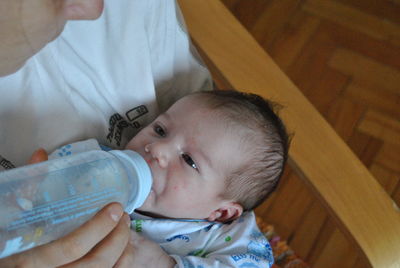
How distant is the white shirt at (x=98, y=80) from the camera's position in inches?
29.2

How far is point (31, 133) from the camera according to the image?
76cm

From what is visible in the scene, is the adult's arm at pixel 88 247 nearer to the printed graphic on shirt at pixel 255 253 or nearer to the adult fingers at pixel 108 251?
the adult fingers at pixel 108 251

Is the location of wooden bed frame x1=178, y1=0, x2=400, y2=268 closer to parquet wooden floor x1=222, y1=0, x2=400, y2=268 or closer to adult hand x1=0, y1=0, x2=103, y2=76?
adult hand x1=0, y1=0, x2=103, y2=76

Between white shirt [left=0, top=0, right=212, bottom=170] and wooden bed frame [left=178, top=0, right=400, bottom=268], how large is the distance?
7 cm

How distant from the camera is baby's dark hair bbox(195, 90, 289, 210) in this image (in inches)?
31.6

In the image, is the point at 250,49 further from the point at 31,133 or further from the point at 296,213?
the point at 296,213

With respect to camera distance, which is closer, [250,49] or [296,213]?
[250,49]

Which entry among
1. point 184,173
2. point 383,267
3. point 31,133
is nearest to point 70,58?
point 31,133

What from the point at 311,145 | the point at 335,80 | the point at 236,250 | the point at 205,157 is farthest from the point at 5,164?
the point at 335,80

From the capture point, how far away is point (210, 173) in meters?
0.78

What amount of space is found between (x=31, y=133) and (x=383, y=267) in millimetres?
622

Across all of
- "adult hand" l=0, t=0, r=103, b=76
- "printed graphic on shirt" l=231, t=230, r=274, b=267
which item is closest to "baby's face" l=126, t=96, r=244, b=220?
"printed graphic on shirt" l=231, t=230, r=274, b=267

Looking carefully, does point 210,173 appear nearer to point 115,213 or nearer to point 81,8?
point 115,213

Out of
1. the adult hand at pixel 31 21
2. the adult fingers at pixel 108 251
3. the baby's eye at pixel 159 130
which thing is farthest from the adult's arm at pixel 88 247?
the baby's eye at pixel 159 130
